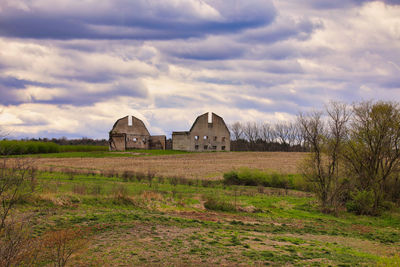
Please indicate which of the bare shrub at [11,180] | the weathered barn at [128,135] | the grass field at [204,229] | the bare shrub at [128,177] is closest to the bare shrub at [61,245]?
the grass field at [204,229]

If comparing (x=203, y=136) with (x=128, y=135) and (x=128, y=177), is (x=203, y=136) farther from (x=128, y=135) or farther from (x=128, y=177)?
(x=128, y=177)

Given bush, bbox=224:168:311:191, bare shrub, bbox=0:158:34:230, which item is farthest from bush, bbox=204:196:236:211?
bush, bbox=224:168:311:191

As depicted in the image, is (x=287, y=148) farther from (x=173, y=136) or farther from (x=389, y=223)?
(x=389, y=223)

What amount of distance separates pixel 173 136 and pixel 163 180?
43.1 metres

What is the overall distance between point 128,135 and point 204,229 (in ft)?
194

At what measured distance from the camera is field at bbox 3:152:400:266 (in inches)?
561

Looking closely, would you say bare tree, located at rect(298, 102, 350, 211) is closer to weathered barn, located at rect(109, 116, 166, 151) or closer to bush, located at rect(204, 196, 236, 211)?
bush, located at rect(204, 196, 236, 211)

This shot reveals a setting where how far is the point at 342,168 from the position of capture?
31.9 m

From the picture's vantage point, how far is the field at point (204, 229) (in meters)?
14.2

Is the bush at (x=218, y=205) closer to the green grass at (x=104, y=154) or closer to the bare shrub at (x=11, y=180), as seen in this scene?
the bare shrub at (x=11, y=180)

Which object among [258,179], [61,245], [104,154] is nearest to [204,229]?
[61,245]

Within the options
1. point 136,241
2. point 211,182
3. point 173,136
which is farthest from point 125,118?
point 136,241

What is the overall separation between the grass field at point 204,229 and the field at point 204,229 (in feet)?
0.12

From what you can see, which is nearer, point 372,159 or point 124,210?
point 124,210
